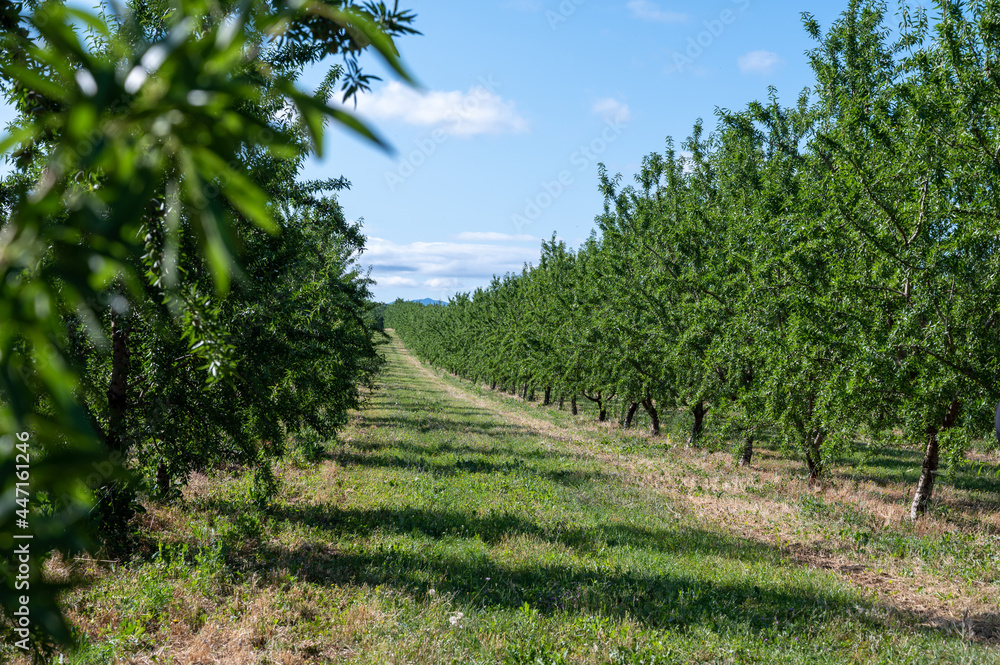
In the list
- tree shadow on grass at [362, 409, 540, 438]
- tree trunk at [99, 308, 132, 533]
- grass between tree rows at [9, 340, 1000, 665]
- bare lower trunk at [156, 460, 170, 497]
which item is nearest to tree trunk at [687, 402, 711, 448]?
grass between tree rows at [9, 340, 1000, 665]

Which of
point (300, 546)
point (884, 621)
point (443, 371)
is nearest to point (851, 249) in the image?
point (884, 621)

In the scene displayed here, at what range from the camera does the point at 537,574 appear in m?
8.10

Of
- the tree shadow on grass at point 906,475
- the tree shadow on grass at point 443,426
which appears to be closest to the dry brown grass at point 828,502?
the tree shadow on grass at point 906,475

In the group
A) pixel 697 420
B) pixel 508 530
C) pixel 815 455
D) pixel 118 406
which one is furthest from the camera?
pixel 697 420

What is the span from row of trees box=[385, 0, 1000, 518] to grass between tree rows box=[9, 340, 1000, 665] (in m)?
2.11

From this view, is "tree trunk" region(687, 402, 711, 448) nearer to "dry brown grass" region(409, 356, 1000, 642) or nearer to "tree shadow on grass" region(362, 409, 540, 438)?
"dry brown grass" region(409, 356, 1000, 642)

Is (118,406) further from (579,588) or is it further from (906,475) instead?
(906,475)

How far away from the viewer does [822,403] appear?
1102cm

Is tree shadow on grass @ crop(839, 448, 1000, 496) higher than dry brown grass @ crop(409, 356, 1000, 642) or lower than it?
higher

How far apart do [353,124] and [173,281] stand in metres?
0.19

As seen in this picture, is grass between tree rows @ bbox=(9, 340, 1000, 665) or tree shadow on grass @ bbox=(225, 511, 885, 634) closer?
grass between tree rows @ bbox=(9, 340, 1000, 665)

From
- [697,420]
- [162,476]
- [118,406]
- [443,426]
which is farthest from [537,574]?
[443,426]

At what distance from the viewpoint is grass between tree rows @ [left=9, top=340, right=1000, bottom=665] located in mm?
5883

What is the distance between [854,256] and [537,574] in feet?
28.6
